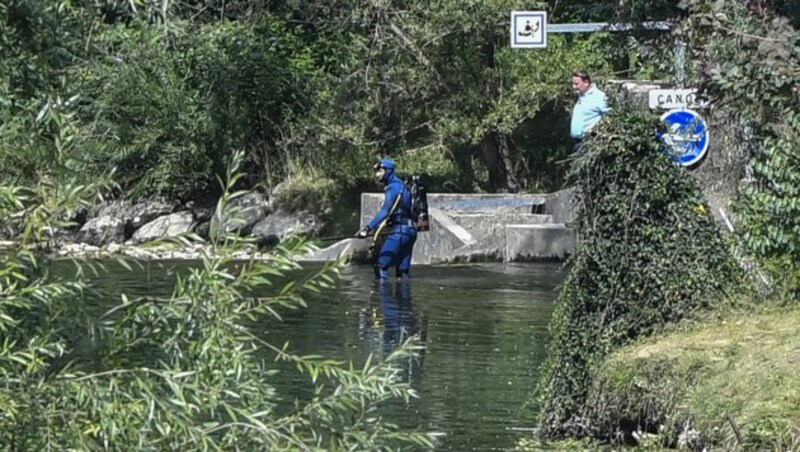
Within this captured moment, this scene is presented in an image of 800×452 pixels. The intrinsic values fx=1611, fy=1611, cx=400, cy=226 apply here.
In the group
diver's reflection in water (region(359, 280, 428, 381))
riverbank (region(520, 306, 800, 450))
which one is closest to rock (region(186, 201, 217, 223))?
diver's reflection in water (region(359, 280, 428, 381))

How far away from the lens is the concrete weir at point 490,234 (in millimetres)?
21516

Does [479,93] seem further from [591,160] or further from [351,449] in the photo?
[351,449]

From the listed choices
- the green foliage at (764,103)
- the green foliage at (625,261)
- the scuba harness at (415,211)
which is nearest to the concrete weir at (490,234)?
the scuba harness at (415,211)

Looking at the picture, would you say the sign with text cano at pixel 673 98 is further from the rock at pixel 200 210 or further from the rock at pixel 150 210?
the rock at pixel 150 210

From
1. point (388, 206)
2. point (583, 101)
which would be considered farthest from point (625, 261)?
point (388, 206)

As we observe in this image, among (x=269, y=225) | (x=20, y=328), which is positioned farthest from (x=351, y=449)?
(x=269, y=225)

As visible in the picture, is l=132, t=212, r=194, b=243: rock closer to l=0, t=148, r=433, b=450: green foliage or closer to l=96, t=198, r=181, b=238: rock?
l=96, t=198, r=181, b=238: rock

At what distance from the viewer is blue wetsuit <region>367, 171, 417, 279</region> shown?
728 inches

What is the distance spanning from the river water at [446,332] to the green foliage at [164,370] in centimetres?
34

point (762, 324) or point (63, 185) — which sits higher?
point (63, 185)

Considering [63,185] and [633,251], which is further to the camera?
[633,251]

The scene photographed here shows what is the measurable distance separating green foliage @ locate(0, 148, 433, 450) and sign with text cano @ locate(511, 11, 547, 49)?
14988mm

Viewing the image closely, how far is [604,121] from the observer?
355 inches

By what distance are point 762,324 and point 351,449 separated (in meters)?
4.14
